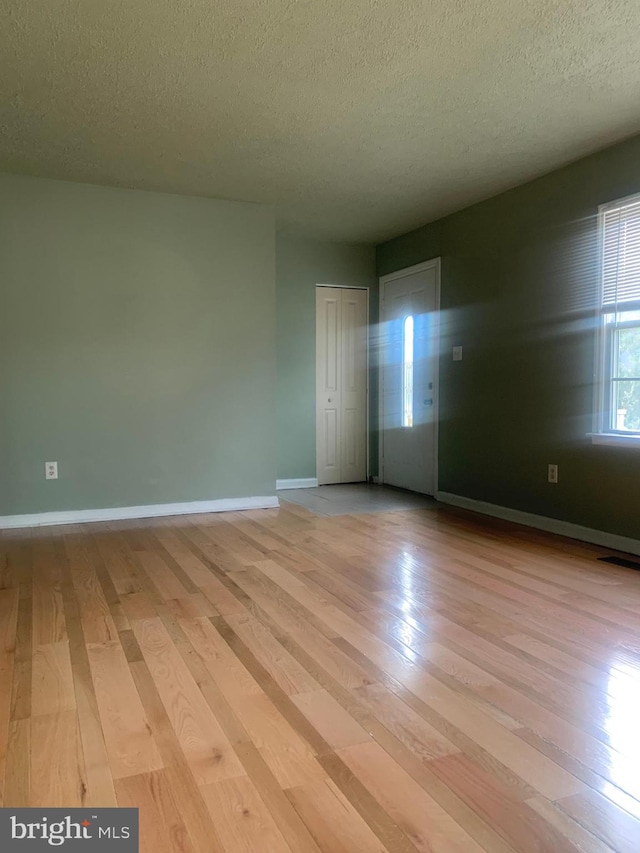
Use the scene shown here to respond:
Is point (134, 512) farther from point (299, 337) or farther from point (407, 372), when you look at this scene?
point (407, 372)

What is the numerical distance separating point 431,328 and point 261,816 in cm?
467

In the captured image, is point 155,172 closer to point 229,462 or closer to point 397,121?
point 397,121

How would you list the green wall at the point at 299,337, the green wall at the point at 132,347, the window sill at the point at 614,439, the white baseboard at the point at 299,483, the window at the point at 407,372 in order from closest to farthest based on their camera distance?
the window sill at the point at 614,439, the green wall at the point at 132,347, the window at the point at 407,372, the green wall at the point at 299,337, the white baseboard at the point at 299,483

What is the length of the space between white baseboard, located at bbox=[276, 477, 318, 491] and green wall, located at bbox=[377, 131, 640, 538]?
140cm

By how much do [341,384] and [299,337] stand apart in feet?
2.22

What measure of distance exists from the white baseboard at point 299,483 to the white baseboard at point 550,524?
137 centimetres

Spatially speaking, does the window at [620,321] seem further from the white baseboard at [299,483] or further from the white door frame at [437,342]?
the white baseboard at [299,483]

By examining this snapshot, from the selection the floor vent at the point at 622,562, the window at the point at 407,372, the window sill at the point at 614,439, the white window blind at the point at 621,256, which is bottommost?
the floor vent at the point at 622,562

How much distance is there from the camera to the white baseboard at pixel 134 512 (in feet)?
14.5

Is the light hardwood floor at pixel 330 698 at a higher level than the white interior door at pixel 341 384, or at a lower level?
lower

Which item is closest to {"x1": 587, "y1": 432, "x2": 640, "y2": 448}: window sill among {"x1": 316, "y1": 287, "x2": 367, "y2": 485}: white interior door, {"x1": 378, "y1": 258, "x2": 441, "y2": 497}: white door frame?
{"x1": 378, "y1": 258, "x2": 441, "y2": 497}: white door frame
